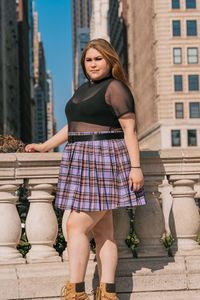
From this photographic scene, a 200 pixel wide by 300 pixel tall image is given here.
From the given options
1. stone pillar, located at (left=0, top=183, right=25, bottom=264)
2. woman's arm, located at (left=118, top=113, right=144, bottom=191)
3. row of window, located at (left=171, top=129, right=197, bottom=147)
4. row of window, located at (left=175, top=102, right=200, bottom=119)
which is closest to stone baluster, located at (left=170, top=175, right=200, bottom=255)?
woman's arm, located at (left=118, top=113, right=144, bottom=191)

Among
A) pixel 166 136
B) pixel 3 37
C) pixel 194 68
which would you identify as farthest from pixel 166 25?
pixel 3 37

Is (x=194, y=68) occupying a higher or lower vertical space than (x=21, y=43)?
lower

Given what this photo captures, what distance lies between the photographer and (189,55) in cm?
7781

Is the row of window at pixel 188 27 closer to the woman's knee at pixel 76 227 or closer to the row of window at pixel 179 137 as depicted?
the row of window at pixel 179 137

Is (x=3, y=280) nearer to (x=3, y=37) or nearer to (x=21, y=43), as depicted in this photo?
(x=3, y=37)

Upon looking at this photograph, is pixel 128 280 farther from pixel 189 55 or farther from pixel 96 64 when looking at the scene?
pixel 189 55

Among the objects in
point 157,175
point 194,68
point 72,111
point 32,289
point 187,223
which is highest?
point 194,68

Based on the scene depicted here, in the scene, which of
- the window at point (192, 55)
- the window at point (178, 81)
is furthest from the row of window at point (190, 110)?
the window at point (192, 55)

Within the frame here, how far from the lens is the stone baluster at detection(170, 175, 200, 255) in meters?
6.69

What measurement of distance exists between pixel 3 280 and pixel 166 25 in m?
75.2

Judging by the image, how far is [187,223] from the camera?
A: 6.70m

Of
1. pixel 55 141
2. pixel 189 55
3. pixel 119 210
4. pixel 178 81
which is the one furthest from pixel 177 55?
pixel 55 141

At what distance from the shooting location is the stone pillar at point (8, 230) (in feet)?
20.6

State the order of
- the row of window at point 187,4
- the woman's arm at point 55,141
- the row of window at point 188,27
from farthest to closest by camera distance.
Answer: the row of window at point 188,27, the row of window at point 187,4, the woman's arm at point 55,141
